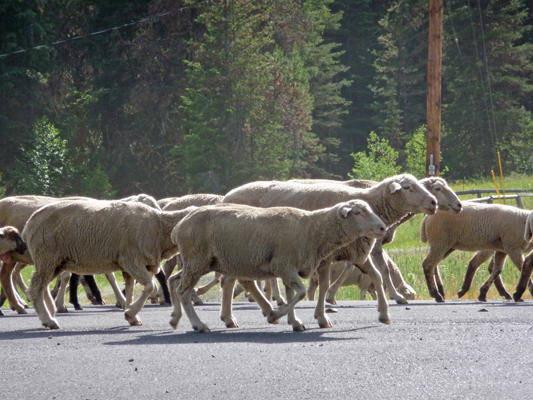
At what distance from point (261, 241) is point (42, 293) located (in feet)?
9.50

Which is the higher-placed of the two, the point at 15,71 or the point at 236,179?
the point at 15,71

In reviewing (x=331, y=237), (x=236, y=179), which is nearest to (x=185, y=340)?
(x=331, y=237)

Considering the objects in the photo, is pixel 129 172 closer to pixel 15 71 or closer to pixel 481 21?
pixel 15 71

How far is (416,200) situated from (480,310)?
1.61m

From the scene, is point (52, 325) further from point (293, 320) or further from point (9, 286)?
point (9, 286)

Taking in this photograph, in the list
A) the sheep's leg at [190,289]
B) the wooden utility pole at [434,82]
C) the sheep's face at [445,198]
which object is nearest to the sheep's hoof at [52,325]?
the sheep's leg at [190,289]

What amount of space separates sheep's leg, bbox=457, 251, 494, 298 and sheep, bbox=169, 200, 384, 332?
641 centimetres

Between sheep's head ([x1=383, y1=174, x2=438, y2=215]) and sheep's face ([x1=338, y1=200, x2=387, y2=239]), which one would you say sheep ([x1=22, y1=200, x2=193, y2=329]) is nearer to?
sheep's face ([x1=338, y1=200, x2=387, y2=239])

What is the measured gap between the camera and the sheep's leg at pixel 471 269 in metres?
16.2

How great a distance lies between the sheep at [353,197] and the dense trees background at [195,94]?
27.3m

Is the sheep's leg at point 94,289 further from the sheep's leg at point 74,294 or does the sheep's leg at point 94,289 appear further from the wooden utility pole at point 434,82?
the wooden utility pole at point 434,82

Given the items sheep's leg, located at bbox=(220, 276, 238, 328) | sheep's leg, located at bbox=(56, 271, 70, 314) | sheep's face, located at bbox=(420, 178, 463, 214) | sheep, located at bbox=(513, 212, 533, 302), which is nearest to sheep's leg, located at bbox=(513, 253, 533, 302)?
sheep, located at bbox=(513, 212, 533, 302)

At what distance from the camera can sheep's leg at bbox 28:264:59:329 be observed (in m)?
10.8

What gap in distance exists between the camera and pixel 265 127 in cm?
4366
